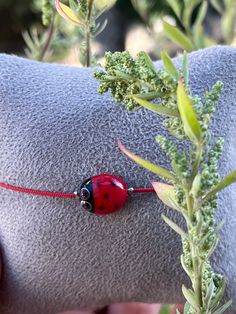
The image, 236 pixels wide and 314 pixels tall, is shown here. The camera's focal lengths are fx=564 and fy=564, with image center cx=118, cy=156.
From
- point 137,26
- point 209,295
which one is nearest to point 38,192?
point 209,295

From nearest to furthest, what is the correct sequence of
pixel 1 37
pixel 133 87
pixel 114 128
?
pixel 133 87, pixel 114 128, pixel 1 37

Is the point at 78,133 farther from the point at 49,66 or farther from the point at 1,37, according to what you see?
the point at 1,37

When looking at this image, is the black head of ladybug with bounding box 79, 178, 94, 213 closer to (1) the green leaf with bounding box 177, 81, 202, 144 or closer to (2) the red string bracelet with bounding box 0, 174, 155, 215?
(2) the red string bracelet with bounding box 0, 174, 155, 215

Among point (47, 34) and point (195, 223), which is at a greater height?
point (47, 34)

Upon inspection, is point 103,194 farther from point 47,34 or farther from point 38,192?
point 47,34

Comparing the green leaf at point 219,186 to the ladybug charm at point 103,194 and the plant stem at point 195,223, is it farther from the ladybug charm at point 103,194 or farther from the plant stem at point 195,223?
the ladybug charm at point 103,194

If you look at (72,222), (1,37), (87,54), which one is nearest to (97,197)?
(72,222)
